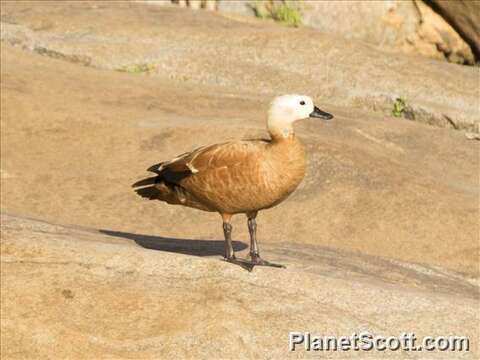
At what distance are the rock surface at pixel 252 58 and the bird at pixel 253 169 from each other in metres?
9.45

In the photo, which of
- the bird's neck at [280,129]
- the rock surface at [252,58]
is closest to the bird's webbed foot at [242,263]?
the bird's neck at [280,129]

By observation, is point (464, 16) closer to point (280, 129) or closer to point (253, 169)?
point (280, 129)

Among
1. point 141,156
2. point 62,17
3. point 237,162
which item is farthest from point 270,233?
point 62,17

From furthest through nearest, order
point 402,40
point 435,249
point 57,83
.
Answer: point 402,40 → point 57,83 → point 435,249

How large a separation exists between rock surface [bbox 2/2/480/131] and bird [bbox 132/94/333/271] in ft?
31.0

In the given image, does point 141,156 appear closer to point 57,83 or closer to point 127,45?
point 57,83

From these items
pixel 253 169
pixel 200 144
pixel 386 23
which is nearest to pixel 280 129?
pixel 253 169

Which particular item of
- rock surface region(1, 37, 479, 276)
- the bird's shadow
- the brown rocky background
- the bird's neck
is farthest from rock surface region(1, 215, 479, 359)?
rock surface region(1, 37, 479, 276)

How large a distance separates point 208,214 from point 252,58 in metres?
6.40

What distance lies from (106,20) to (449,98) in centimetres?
613

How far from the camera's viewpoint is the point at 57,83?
56.6 ft

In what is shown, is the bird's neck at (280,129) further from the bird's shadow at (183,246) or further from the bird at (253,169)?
the bird's shadow at (183,246)

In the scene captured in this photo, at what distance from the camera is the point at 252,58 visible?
1983cm

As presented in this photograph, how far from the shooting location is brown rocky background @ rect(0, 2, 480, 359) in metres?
8.80
